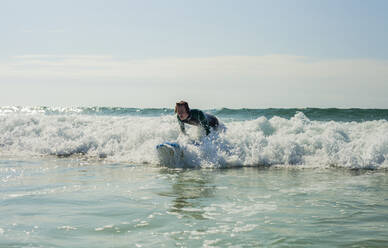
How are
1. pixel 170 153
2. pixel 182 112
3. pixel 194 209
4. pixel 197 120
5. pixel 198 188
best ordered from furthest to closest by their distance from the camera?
pixel 197 120
pixel 182 112
pixel 170 153
pixel 198 188
pixel 194 209

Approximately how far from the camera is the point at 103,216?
480 centimetres

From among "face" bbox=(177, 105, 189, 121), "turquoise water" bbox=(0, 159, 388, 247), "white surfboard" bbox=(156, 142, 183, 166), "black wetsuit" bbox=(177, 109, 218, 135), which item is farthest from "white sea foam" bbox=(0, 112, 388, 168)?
"turquoise water" bbox=(0, 159, 388, 247)

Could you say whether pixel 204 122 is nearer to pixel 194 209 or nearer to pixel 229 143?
pixel 229 143

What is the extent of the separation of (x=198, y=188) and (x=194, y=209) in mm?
1467

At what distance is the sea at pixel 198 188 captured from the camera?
4137mm

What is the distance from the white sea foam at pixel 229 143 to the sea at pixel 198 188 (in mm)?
35

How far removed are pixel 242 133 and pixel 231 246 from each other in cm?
717

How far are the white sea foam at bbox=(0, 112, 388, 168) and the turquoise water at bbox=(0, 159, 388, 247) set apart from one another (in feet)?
4.13

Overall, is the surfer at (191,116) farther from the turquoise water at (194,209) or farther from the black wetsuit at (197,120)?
the turquoise water at (194,209)

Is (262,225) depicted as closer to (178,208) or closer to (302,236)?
(302,236)

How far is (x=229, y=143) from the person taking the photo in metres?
10.3

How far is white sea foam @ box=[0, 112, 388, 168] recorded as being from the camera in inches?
376

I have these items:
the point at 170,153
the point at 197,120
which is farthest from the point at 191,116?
the point at 170,153

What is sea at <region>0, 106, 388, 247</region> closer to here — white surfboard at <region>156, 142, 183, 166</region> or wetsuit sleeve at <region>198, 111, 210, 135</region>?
white surfboard at <region>156, 142, 183, 166</region>
